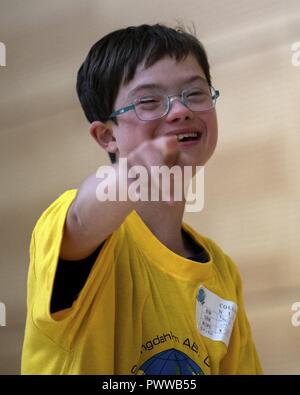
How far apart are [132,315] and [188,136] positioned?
179 millimetres

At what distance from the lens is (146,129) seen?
47cm

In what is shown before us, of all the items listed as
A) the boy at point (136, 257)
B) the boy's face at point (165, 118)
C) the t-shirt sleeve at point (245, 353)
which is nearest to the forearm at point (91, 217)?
the boy at point (136, 257)

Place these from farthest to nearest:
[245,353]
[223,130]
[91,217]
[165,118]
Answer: [223,130] → [245,353] → [165,118] → [91,217]

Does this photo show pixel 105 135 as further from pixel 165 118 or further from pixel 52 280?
pixel 52 280

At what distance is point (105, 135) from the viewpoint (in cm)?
52

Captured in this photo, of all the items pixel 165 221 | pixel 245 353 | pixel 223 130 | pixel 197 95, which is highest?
pixel 223 130

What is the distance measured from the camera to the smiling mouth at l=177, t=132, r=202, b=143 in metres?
0.48

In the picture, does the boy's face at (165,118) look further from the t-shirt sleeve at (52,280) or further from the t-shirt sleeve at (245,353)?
the t-shirt sleeve at (245,353)

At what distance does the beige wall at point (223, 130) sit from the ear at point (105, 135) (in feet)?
0.63

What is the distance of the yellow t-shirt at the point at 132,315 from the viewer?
1.32ft

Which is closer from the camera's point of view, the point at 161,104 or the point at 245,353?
the point at 161,104

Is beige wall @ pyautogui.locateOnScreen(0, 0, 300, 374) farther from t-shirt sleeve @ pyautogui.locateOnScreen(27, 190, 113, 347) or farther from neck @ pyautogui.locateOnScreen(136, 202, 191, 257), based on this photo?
t-shirt sleeve @ pyautogui.locateOnScreen(27, 190, 113, 347)

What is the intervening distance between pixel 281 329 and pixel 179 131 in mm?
Result: 437

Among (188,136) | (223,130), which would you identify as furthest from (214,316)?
(223,130)
